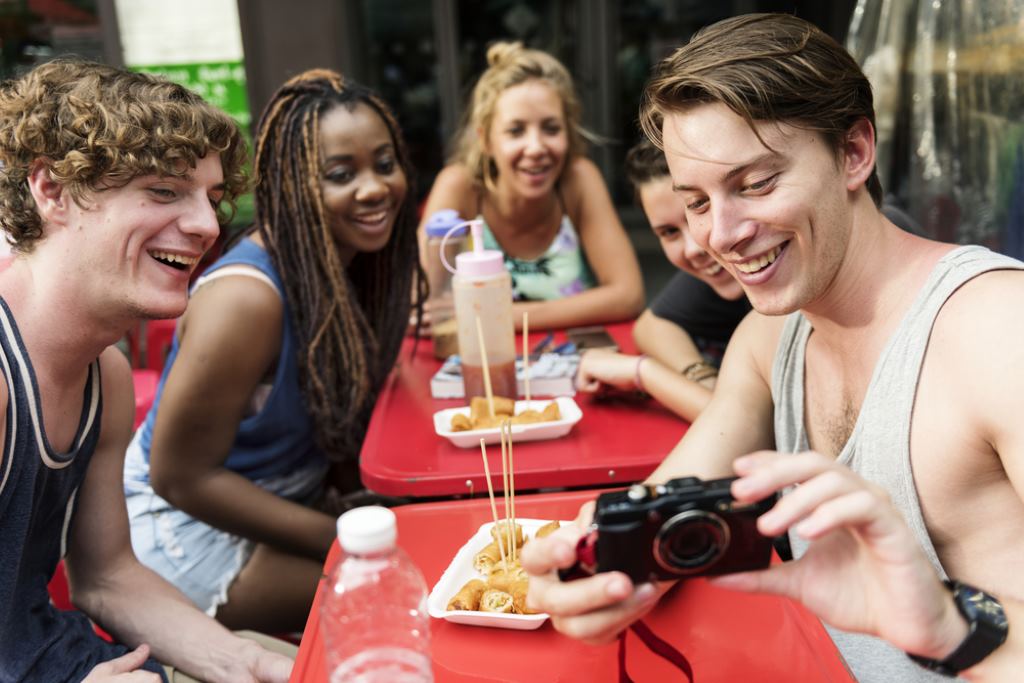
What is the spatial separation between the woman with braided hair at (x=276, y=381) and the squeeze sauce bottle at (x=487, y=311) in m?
0.35

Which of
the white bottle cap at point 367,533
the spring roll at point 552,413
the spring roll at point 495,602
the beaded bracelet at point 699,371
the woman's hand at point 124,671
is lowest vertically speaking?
the woman's hand at point 124,671

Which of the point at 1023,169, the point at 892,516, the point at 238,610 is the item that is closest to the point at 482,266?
the point at 238,610

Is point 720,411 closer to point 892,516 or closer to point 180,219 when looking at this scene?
point 892,516

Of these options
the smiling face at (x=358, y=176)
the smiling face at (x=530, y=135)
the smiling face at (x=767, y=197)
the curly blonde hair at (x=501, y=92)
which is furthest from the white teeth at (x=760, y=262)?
the curly blonde hair at (x=501, y=92)

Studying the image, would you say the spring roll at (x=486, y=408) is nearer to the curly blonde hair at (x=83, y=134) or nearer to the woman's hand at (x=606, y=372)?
the woman's hand at (x=606, y=372)

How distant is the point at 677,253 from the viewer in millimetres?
2518

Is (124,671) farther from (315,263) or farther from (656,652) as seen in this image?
(315,263)

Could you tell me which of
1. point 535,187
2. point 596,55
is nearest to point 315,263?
point 535,187

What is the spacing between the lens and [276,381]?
2287 millimetres

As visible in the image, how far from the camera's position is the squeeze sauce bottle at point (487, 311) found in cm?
220

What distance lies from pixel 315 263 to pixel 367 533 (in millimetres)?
1549

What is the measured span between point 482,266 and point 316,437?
2.16 feet

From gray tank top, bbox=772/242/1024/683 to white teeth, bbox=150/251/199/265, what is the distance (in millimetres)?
1125

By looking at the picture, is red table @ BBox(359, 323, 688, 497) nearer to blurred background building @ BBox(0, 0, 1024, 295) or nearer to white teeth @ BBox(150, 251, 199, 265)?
white teeth @ BBox(150, 251, 199, 265)
